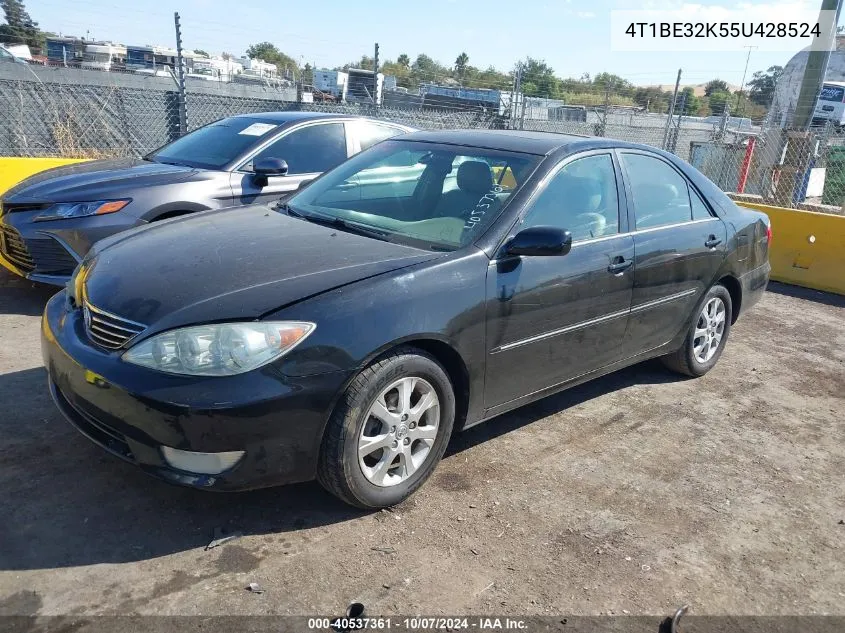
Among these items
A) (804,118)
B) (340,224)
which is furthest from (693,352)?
(804,118)

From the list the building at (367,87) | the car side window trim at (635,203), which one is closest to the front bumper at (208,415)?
the car side window trim at (635,203)

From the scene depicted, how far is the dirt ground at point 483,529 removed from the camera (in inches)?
103

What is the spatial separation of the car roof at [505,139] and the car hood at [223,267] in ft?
3.28

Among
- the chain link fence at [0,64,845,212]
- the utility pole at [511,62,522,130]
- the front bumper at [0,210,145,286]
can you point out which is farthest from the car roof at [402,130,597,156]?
the utility pole at [511,62,522,130]

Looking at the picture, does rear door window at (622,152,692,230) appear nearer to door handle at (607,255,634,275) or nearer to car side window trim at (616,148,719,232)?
car side window trim at (616,148,719,232)

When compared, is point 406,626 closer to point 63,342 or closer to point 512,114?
point 63,342

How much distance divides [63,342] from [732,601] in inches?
117

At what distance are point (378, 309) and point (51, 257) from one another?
3.43m

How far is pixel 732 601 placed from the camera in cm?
278

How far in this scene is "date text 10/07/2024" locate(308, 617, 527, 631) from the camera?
2.46m

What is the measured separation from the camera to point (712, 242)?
186 inches

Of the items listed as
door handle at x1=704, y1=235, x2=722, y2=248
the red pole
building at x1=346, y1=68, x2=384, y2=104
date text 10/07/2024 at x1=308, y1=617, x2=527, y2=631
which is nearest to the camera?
date text 10/07/2024 at x1=308, y1=617, x2=527, y2=631

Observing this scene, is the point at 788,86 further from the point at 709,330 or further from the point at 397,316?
Answer: the point at 397,316

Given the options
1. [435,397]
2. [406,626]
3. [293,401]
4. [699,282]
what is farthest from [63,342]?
[699,282]
